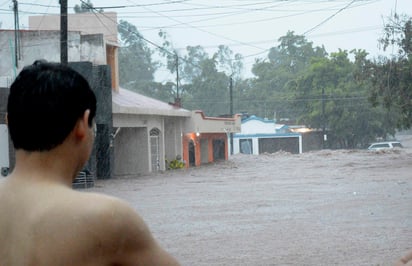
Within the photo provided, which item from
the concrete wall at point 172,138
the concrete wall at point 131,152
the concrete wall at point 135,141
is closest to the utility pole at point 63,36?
the concrete wall at point 135,141

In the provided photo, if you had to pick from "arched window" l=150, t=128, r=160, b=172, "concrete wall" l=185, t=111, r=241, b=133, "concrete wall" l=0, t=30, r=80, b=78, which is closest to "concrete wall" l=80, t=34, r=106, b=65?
"concrete wall" l=0, t=30, r=80, b=78

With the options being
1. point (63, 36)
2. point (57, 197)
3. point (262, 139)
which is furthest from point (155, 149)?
point (57, 197)

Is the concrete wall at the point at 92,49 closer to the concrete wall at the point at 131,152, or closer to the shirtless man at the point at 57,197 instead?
the concrete wall at the point at 131,152

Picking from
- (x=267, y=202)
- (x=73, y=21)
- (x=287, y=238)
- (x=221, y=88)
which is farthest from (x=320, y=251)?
(x=221, y=88)

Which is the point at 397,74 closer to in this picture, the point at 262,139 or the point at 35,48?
the point at 35,48

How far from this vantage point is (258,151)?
66312mm

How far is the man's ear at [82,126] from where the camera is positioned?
194cm

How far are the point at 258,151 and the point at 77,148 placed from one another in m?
64.5

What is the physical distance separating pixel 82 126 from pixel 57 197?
A: 0.72ft

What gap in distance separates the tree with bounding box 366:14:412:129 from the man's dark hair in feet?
115

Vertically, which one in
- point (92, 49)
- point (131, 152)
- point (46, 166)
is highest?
point (92, 49)

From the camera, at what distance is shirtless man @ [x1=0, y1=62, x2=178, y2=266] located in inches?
69.9

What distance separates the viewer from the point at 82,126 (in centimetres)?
195

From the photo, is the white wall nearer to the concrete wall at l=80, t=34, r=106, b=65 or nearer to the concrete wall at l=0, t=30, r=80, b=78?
the concrete wall at l=0, t=30, r=80, b=78
